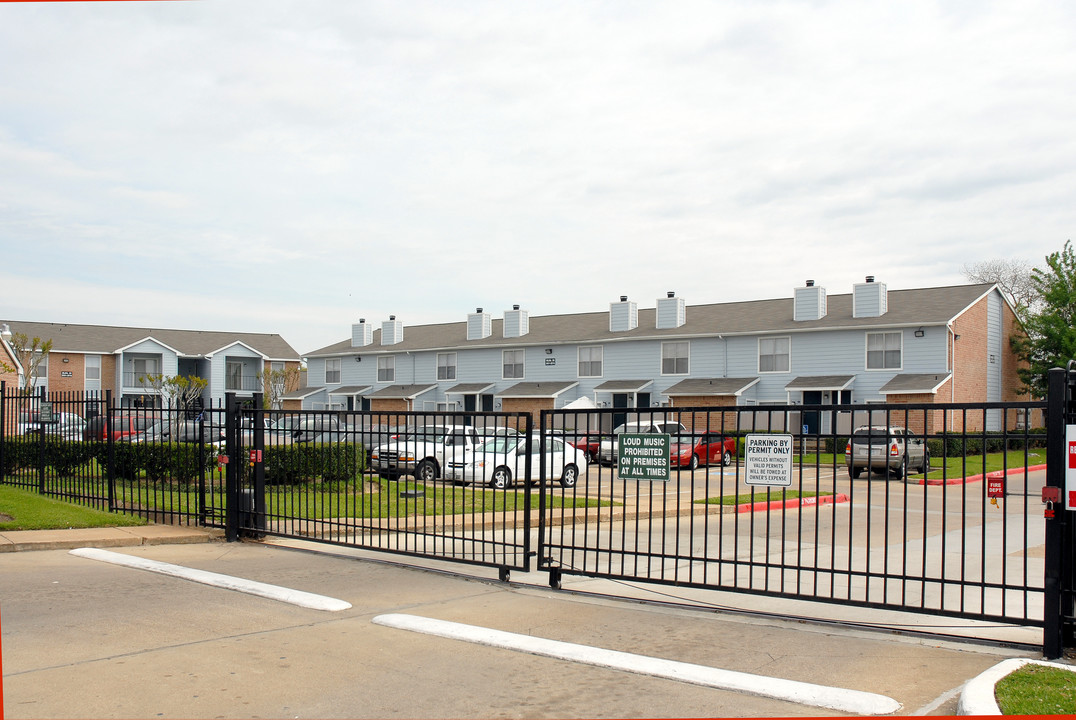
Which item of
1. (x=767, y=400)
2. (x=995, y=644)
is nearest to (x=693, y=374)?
(x=767, y=400)

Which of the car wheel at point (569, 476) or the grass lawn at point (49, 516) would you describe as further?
the grass lawn at point (49, 516)

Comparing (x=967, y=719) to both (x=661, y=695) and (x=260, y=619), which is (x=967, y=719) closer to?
(x=661, y=695)

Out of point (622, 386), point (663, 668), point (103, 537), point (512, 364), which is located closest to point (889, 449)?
point (663, 668)

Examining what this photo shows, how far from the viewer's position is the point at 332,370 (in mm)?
61469

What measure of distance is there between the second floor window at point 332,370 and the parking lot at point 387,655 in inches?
2042

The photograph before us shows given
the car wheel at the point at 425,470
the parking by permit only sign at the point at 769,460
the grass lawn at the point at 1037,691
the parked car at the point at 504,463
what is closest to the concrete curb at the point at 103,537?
the car wheel at the point at 425,470

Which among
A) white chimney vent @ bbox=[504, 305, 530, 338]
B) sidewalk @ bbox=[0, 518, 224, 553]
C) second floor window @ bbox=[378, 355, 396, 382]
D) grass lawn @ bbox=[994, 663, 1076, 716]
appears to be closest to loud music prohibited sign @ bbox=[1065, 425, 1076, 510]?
grass lawn @ bbox=[994, 663, 1076, 716]

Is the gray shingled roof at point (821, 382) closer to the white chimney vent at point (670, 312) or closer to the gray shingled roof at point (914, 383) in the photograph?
the gray shingled roof at point (914, 383)

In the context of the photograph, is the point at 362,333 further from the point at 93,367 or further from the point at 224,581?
the point at 224,581

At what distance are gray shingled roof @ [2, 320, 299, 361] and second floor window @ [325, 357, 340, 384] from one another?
1415 centimetres

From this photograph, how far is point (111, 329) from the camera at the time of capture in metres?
69.5

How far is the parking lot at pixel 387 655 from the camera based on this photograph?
18.2 ft

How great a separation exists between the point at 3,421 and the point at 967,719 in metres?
18.4

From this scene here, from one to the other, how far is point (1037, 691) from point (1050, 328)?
144 ft
